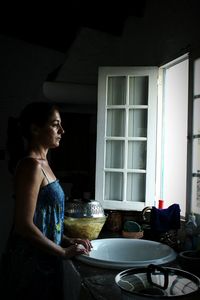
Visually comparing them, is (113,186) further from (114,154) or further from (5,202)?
(5,202)

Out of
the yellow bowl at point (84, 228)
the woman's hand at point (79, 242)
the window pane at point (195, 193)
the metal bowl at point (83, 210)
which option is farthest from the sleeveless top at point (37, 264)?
the window pane at point (195, 193)

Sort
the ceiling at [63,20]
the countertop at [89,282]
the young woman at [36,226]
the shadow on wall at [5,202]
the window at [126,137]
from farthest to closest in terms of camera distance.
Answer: the shadow on wall at [5,202] → the ceiling at [63,20] → the window at [126,137] → the young woman at [36,226] → the countertop at [89,282]

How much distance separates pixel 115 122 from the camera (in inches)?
92.3

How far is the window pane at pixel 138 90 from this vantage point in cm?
228

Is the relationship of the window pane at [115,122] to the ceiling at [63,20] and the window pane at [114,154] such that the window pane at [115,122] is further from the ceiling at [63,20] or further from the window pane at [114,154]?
the ceiling at [63,20]

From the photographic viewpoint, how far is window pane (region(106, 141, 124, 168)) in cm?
233

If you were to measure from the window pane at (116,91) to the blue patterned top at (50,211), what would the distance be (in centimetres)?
105

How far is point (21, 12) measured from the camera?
340cm

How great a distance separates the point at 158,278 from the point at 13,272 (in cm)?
60

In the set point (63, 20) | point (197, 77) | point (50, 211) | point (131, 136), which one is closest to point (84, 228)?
point (50, 211)

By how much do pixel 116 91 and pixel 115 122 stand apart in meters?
0.21

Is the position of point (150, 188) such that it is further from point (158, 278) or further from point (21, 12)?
point (21, 12)

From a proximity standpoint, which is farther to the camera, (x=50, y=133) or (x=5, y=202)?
(x=5, y=202)

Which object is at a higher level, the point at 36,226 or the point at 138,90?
the point at 138,90
